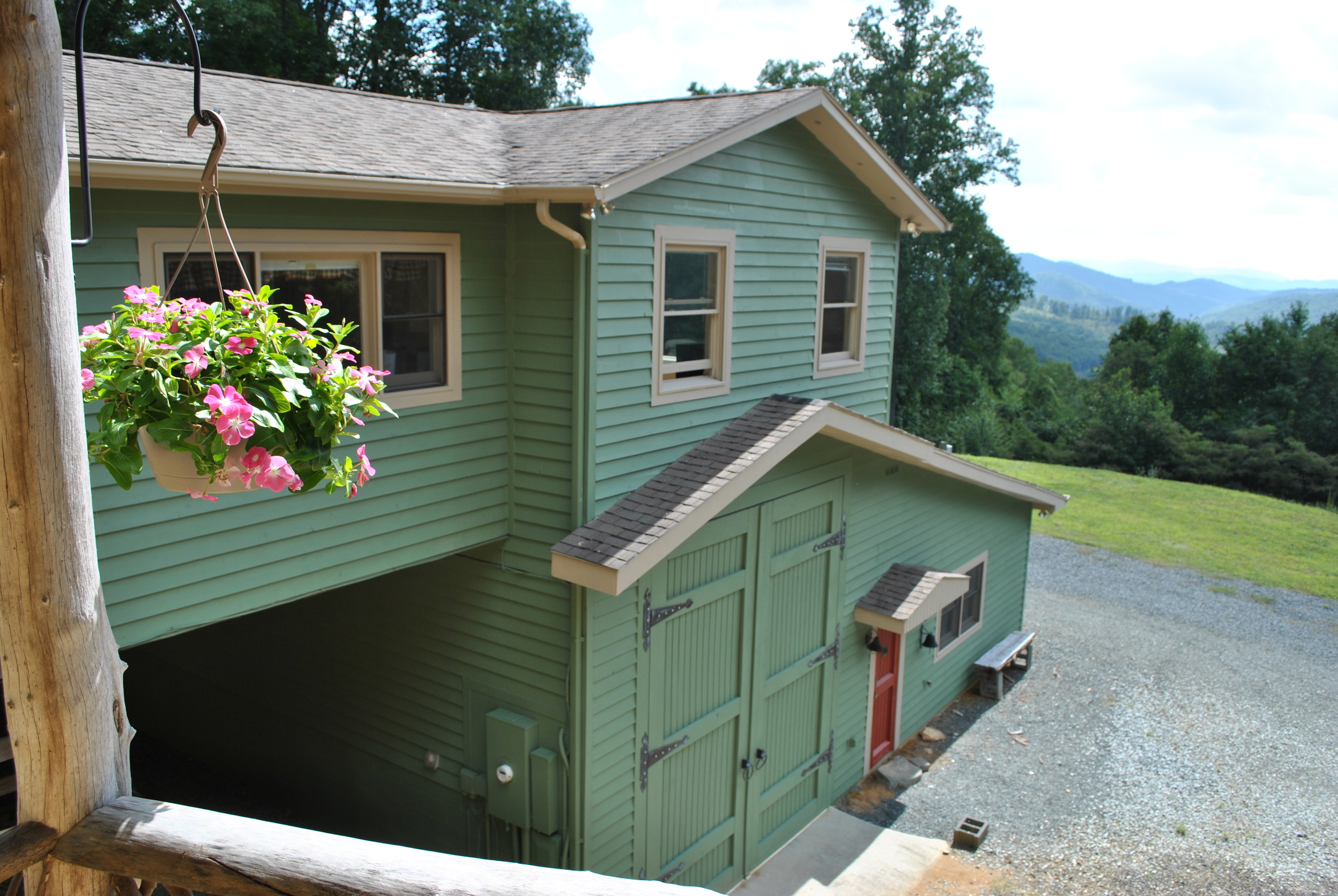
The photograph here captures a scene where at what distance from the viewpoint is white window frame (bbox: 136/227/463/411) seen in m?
5.18

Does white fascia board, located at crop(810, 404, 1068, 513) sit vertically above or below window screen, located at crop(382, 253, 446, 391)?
below

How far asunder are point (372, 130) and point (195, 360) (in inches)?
195

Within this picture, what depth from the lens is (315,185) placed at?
5.51 metres

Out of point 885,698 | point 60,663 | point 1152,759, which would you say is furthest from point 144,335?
point 1152,759

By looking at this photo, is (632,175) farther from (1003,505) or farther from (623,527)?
(1003,505)

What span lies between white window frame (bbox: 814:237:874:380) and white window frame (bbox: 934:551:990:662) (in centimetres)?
369

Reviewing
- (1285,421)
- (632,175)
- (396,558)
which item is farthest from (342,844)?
(1285,421)

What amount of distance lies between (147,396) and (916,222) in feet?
31.2

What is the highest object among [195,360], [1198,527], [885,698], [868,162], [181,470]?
[868,162]

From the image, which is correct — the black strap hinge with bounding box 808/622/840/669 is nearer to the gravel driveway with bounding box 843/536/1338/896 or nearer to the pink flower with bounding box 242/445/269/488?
the gravel driveway with bounding box 843/536/1338/896

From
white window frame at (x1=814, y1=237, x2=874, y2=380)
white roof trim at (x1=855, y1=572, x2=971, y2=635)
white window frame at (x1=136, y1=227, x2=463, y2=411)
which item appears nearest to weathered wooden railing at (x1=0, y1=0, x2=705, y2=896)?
white window frame at (x1=136, y1=227, x2=463, y2=411)

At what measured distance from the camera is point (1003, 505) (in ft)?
44.9

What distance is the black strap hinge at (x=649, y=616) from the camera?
24.1 feet

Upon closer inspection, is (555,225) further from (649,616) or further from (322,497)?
(649,616)
